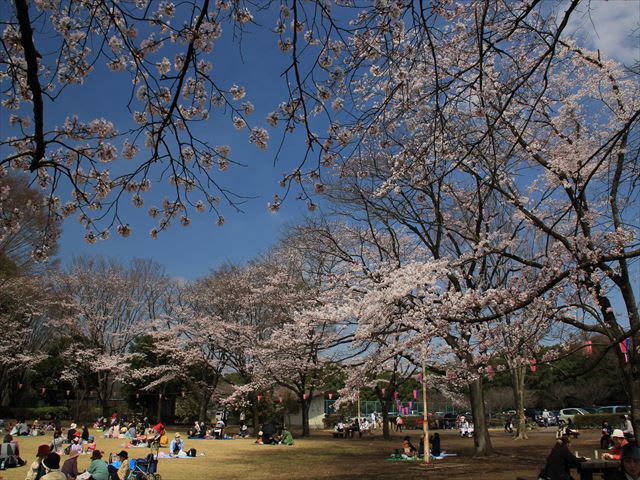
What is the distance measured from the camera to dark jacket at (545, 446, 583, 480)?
280 inches

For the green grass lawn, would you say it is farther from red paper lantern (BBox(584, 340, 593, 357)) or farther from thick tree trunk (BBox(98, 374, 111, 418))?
thick tree trunk (BBox(98, 374, 111, 418))

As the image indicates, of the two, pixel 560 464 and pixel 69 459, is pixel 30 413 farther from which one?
pixel 560 464

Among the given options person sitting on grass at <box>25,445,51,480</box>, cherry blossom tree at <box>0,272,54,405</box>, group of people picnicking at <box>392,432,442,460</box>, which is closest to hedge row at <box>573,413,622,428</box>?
→ group of people picnicking at <box>392,432,442,460</box>

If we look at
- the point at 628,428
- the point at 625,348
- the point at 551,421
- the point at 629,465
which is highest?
the point at 625,348

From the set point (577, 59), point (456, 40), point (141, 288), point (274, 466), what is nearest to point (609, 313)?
point (577, 59)

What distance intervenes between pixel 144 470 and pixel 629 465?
28.2ft

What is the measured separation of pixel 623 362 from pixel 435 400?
36.8 m

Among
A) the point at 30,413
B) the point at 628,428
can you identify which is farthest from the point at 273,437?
the point at 30,413

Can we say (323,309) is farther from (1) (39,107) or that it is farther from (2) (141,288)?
(2) (141,288)

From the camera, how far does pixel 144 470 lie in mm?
10188

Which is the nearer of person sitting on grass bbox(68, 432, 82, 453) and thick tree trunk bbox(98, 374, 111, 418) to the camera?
person sitting on grass bbox(68, 432, 82, 453)

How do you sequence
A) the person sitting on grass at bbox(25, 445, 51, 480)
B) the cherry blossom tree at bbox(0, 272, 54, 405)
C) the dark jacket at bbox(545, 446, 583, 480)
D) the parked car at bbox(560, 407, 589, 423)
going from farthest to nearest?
the parked car at bbox(560, 407, 589, 423) < the cherry blossom tree at bbox(0, 272, 54, 405) < the person sitting on grass at bbox(25, 445, 51, 480) < the dark jacket at bbox(545, 446, 583, 480)

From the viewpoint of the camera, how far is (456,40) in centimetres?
639

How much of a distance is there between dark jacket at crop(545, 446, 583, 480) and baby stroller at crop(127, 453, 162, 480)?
702 cm
